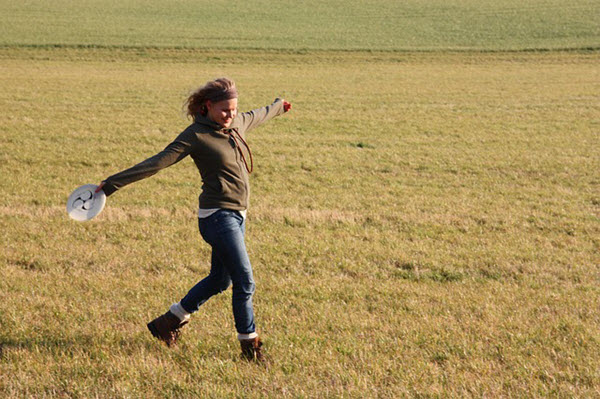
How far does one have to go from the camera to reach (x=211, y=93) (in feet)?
14.7

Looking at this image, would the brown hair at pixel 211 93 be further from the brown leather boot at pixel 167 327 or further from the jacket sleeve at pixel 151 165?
the brown leather boot at pixel 167 327

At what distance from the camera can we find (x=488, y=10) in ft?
203

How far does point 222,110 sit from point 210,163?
1.30 ft

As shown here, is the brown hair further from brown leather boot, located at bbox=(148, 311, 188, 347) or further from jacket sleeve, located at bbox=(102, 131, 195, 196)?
brown leather boot, located at bbox=(148, 311, 188, 347)

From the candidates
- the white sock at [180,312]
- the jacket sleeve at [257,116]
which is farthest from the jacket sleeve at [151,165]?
the white sock at [180,312]

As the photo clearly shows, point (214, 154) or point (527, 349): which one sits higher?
point (214, 154)

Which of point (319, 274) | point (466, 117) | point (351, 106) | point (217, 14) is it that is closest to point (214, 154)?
point (319, 274)

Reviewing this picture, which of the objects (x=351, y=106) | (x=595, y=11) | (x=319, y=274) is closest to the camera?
(x=319, y=274)

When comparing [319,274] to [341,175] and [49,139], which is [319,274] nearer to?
[341,175]

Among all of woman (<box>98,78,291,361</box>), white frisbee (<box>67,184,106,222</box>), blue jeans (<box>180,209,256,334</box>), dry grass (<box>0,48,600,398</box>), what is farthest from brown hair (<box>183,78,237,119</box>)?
dry grass (<box>0,48,600,398</box>)

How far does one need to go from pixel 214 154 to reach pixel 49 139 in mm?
12145

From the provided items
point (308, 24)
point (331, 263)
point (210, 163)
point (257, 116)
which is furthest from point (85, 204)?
point (308, 24)

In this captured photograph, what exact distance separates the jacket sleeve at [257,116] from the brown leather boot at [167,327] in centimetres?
162

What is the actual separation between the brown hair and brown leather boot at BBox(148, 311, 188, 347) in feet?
5.44
